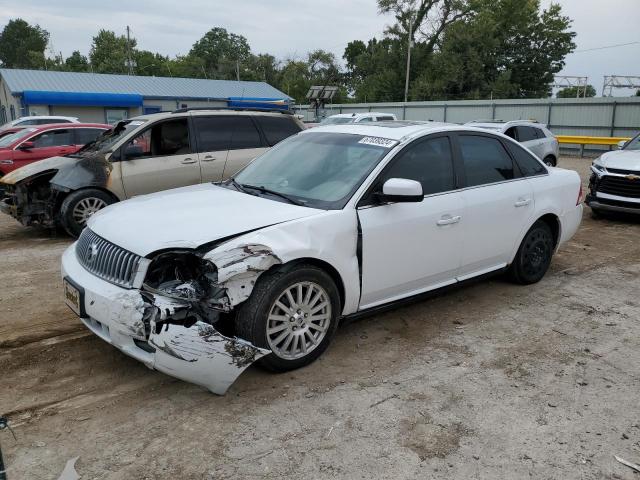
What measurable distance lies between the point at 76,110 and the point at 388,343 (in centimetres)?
3269

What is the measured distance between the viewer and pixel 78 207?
7500mm

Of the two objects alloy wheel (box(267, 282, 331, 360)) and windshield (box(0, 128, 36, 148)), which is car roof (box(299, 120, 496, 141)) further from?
windshield (box(0, 128, 36, 148))

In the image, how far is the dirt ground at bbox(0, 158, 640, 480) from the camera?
2836mm

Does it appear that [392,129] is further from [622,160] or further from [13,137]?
[13,137]

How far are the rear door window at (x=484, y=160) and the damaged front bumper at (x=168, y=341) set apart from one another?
2.58 metres

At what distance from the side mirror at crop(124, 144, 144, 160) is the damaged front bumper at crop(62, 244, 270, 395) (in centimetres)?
460

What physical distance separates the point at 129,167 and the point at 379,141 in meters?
4.47

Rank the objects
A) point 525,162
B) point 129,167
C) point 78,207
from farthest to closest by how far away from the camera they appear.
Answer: point 129,167
point 78,207
point 525,162

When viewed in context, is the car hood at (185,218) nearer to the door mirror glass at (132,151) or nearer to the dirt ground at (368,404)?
the dirt ground at (368,404)

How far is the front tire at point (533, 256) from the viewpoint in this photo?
542 centimetres

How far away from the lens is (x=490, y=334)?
4.50 m

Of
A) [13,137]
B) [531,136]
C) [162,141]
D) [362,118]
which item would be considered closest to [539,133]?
[531,136]

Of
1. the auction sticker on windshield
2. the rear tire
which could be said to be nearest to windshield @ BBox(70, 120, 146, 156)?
the rear tire

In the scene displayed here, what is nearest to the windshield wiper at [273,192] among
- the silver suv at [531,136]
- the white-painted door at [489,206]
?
the white-painted door at [489,206]
